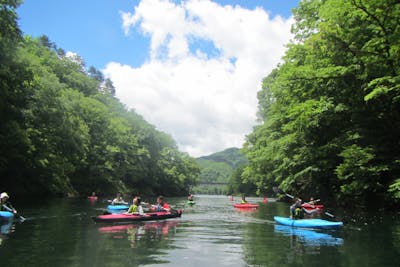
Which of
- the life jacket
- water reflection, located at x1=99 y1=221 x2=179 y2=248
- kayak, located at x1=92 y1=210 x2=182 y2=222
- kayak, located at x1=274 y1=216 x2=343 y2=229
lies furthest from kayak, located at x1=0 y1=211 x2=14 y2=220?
the life jacket

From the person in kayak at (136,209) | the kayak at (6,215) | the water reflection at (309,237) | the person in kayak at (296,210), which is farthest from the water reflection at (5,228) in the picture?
the person in kayak at (296,210)

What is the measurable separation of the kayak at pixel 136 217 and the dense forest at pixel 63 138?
1488cm

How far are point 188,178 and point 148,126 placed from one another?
23515 mm

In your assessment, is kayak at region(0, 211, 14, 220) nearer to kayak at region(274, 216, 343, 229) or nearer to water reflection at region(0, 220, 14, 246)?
water reflection at region(0, 220, 14, 246)

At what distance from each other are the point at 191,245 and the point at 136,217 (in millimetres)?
7759

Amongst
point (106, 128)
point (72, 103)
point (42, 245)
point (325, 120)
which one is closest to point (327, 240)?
point (42, 245)

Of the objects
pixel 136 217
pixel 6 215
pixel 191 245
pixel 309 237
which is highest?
pixel 136 217

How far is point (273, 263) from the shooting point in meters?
10.1

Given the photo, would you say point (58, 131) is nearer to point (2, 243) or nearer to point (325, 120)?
point (325, 120)

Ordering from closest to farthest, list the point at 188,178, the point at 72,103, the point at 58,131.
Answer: the point at 58,131 < the point at 72,103 < the point at 188,178

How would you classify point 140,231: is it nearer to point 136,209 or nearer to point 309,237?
point 136,209

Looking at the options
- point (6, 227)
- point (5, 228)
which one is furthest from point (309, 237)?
point (6, 227)

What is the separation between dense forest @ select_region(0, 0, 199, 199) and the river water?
15881 millimetres

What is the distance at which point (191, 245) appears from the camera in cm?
1296
